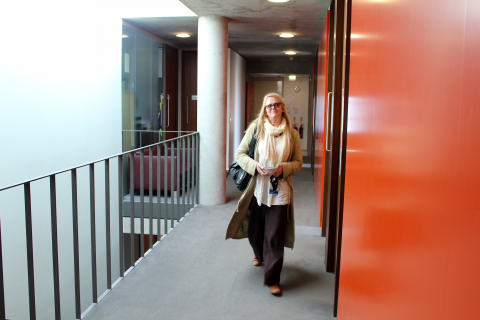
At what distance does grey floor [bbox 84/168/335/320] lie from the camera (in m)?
2.66

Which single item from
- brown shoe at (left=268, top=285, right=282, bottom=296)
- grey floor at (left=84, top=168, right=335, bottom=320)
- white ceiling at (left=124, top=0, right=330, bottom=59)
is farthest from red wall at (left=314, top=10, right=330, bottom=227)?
brown shoe at (left=268, top=285, right=282, bottom=296)

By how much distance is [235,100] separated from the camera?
9070 millimetres

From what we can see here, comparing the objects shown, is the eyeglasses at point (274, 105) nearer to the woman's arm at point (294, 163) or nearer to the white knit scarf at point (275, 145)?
the white knit scarf at point (275, 145)

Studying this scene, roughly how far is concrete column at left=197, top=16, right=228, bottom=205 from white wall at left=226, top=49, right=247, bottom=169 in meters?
2.76

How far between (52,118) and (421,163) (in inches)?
192

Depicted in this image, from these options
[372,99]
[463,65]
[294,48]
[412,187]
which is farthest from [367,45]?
[294,48]

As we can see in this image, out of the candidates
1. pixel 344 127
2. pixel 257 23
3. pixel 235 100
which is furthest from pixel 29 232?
pixel 235 100

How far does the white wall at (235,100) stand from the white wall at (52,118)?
255 cm

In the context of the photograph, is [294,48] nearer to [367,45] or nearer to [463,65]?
[367,45]

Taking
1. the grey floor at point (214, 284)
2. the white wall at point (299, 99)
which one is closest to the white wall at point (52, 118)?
the grey floor at point (214, 284)

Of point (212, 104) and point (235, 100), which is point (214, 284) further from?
point (235, 100)

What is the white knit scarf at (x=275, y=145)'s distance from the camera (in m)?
2.97

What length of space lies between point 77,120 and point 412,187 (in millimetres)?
5212

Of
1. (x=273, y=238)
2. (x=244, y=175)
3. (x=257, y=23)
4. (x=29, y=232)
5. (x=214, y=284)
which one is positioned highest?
(x=257, y=23)
